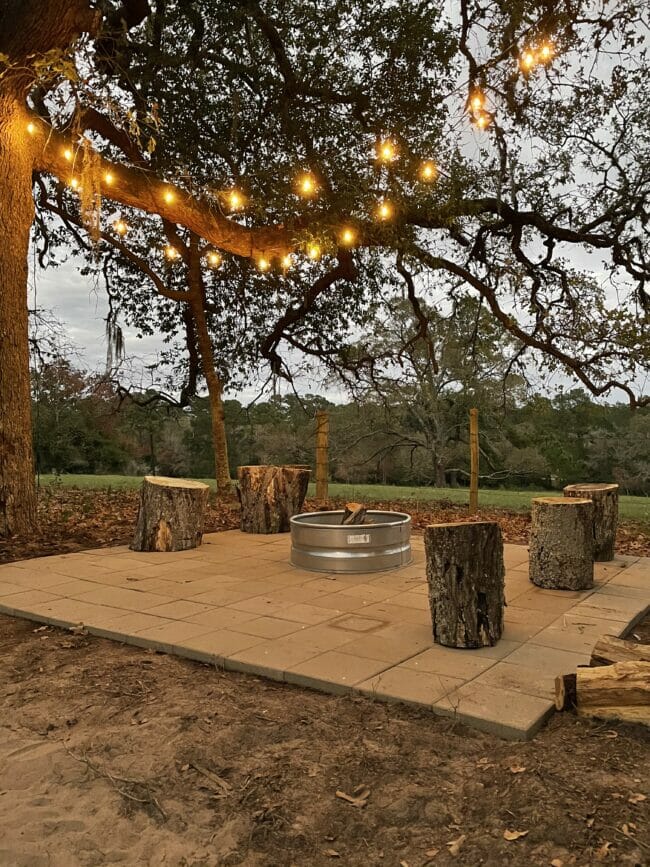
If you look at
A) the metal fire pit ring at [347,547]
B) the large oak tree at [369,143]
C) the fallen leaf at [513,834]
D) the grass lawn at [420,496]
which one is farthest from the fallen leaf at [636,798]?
the grass lawn at [420,496]

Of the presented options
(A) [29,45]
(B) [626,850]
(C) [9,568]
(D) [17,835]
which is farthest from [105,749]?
(A) [29,45]

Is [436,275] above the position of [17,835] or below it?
above

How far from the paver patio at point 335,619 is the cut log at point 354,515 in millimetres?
555

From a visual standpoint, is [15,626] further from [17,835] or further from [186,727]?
[17,835]

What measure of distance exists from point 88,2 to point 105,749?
665cm

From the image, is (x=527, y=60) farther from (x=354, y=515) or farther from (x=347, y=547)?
(x=347, y=547)

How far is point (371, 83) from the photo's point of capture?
846 centimetres

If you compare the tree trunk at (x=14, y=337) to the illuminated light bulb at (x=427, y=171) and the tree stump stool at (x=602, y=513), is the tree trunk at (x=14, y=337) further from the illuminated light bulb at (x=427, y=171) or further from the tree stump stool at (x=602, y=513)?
the tree stump stool at (x=602, y=513)

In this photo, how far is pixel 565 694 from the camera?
2.58 metres

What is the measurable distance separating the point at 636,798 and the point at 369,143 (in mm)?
7966

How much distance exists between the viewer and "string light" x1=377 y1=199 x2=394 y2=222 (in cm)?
753

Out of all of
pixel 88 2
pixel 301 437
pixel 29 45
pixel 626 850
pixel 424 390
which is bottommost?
pixel 626 850

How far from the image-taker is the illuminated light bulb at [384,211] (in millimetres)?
7531

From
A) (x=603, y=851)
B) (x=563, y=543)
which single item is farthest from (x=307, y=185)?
(x=603, y=851)
